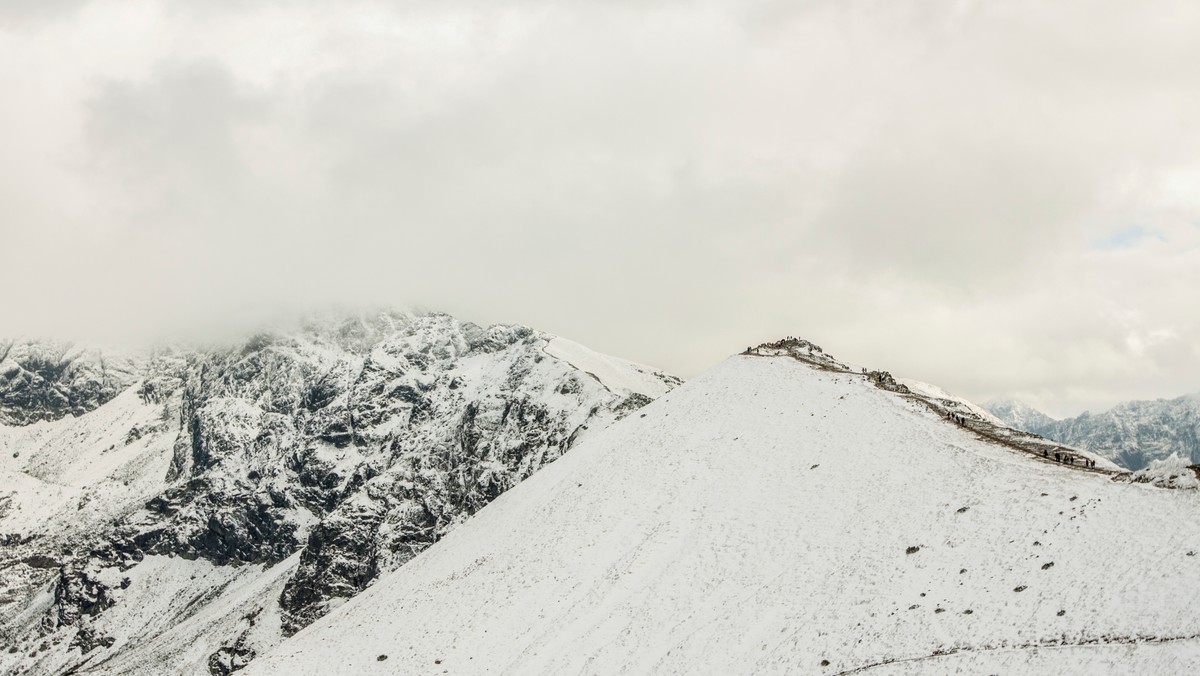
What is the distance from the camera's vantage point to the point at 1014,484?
48.5m

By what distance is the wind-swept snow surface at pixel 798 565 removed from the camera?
122 feet

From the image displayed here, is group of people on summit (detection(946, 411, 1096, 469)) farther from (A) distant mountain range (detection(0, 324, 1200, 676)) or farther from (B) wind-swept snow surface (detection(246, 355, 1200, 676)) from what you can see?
(B) wind-swept snow surface (detection(246, 355, 1200, 676))

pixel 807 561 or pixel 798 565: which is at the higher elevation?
pixel 807 561

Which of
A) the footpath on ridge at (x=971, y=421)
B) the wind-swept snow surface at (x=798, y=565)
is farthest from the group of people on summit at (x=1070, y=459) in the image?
the wind-swept snow surface at (x=798, y=565)

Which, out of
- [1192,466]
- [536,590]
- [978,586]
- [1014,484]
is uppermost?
[1192,466]

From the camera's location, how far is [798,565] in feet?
160

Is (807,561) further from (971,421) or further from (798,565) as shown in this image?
(971,421)

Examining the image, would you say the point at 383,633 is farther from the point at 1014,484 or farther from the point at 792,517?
the point at 1014,484

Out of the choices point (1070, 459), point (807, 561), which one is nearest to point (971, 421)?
point (1070, 459)

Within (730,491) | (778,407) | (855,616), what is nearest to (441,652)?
(730,491)

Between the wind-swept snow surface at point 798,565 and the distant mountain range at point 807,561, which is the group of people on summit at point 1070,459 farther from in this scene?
the wind-swept snow surface at point 798,565

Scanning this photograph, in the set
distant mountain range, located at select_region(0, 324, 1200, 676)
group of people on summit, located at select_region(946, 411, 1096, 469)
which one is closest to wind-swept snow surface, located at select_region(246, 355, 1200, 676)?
distant mountain range, located at select_region(0, 324, 1200, 676)

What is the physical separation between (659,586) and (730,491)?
11.2 m

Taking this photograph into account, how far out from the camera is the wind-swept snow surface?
122 ft
